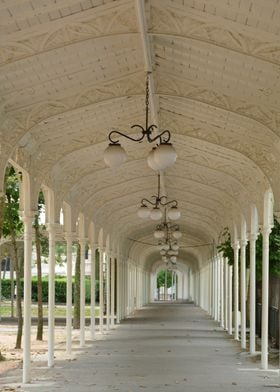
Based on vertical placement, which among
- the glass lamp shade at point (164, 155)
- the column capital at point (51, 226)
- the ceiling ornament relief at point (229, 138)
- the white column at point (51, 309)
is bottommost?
the white column at point (51, 309)

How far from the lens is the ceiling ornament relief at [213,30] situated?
402 inches

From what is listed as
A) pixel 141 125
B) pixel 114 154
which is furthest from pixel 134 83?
pixel 141 125

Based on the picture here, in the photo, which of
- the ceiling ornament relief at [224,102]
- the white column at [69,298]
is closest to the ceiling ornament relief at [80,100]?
the ceiling ornament relief at [224,102]

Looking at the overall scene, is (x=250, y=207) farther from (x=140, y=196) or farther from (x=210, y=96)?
(x=210, y=96)

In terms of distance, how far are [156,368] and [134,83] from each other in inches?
269

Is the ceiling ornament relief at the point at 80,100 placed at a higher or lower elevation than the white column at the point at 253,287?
higher

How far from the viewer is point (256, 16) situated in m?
9.84

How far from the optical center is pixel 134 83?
1328 cm

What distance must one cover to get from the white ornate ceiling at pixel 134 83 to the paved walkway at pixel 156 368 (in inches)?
136

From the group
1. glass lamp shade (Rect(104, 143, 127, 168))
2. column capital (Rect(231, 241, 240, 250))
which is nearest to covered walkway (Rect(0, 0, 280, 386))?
glass lamp shade (Rect(104, 143, 127, 168))

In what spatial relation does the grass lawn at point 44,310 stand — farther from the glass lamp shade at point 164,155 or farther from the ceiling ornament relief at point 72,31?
the ceiling ornament relief at point 72,31

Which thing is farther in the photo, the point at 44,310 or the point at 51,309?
the point at 44,310

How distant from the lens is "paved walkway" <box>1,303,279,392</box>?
14871 millimetres

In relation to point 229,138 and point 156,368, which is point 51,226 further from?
point 229,138
